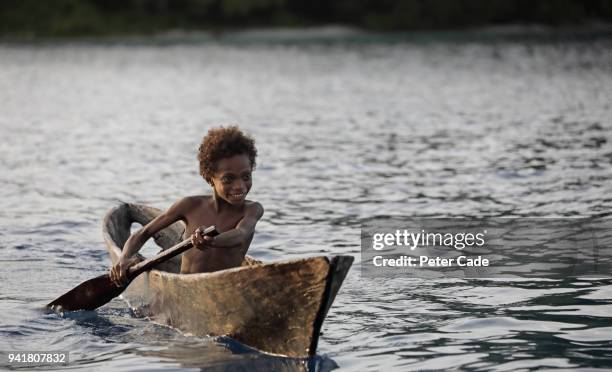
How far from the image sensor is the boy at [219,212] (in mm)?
8398

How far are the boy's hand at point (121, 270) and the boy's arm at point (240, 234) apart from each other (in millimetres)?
1096

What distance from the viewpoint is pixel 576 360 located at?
7984 millimetres

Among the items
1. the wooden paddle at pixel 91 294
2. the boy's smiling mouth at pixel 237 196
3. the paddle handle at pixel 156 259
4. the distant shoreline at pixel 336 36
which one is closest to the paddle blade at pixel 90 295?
the wooden paddle at pixel 91 294

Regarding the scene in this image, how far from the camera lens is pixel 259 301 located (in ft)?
25.9

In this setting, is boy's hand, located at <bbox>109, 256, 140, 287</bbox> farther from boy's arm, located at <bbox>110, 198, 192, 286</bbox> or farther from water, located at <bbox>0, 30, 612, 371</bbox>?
water, located at <bbox>0, 30, 612, 371</bbox>

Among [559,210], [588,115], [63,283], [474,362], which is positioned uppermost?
[588,115]

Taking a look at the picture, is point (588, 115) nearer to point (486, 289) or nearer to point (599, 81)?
point (599, 81)

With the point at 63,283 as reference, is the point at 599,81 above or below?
above

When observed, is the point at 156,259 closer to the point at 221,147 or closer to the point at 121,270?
the point at 121,270

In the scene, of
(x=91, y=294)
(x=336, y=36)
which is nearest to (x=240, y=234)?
(x=91, y=294)

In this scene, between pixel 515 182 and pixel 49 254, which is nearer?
pixel 49 254

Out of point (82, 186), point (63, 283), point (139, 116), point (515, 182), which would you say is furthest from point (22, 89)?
point (63, 283)

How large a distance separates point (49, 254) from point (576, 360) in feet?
21.8

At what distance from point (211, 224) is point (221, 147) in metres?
0.72
